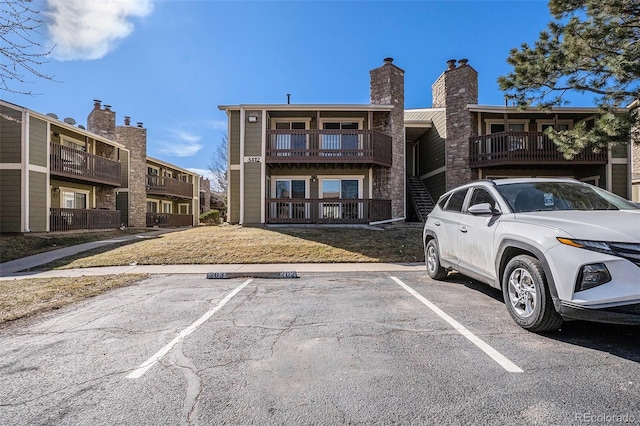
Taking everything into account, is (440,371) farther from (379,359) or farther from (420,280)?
(420,280)

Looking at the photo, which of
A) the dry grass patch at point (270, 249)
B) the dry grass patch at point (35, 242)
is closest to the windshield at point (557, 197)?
the dry grass patch at point (270, 249)

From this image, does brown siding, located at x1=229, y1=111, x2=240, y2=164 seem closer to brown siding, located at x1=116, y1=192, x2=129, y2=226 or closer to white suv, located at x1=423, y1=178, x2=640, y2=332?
brown siding, located at x1=116, y1=192, x2=129, y2=226

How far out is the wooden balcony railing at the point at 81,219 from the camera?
15508mm

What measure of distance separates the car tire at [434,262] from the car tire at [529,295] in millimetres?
2124

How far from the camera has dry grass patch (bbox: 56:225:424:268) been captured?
29.9 ft

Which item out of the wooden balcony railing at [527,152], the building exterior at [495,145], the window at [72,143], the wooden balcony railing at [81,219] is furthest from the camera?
the window at [72,143]

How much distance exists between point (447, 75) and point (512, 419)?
17.0 m

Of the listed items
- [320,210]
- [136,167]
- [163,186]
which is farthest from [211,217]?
[320,210]

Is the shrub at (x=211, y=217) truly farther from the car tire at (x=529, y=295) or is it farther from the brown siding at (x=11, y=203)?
the car tire at (x=529, y=295)

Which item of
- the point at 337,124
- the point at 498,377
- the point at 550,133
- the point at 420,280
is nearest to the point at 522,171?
the point at 550,133

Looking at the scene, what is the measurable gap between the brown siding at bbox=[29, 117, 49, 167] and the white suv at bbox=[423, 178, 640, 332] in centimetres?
1818

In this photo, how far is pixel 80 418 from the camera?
2082mm

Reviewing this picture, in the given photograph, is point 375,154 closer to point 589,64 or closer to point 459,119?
point 459,119

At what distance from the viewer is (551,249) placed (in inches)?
123
